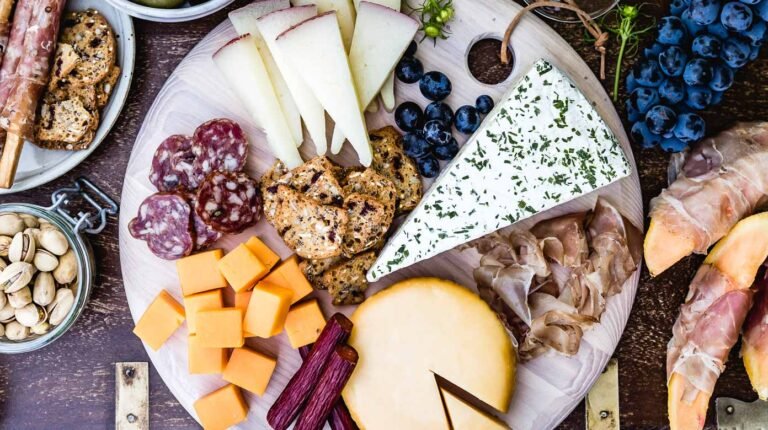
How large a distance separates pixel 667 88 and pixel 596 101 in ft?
0.57

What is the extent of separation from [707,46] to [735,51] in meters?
0.07

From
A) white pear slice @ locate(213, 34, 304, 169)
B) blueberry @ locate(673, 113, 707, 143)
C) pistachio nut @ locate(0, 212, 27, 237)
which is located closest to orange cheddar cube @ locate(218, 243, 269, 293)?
white pear slice @ locate(213, 34, 304, 169)

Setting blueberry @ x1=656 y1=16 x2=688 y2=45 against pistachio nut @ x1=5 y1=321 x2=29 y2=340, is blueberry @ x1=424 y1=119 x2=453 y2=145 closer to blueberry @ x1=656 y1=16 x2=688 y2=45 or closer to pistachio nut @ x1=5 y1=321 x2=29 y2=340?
blueberry @ x1=656 y1=16 x2=688 y2=45

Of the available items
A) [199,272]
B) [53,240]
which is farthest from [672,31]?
[53,240]

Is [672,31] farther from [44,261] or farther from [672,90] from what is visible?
[44,261]

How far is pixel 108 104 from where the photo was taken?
1.78 m

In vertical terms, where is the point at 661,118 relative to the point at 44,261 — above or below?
above

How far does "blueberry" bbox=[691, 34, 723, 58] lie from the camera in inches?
62.1

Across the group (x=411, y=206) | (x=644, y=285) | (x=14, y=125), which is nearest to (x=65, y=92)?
(x=14, y=125)

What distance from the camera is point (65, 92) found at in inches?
68.4

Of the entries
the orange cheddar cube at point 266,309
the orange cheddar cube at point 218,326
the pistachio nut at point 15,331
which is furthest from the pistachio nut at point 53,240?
the orange cheddar cube at point 266,309

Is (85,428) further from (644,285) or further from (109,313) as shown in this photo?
(644,285)

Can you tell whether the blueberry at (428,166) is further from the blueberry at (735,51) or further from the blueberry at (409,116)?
the blueberry at (735,51)

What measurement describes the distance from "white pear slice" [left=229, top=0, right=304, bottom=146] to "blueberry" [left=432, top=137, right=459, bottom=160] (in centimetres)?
37
